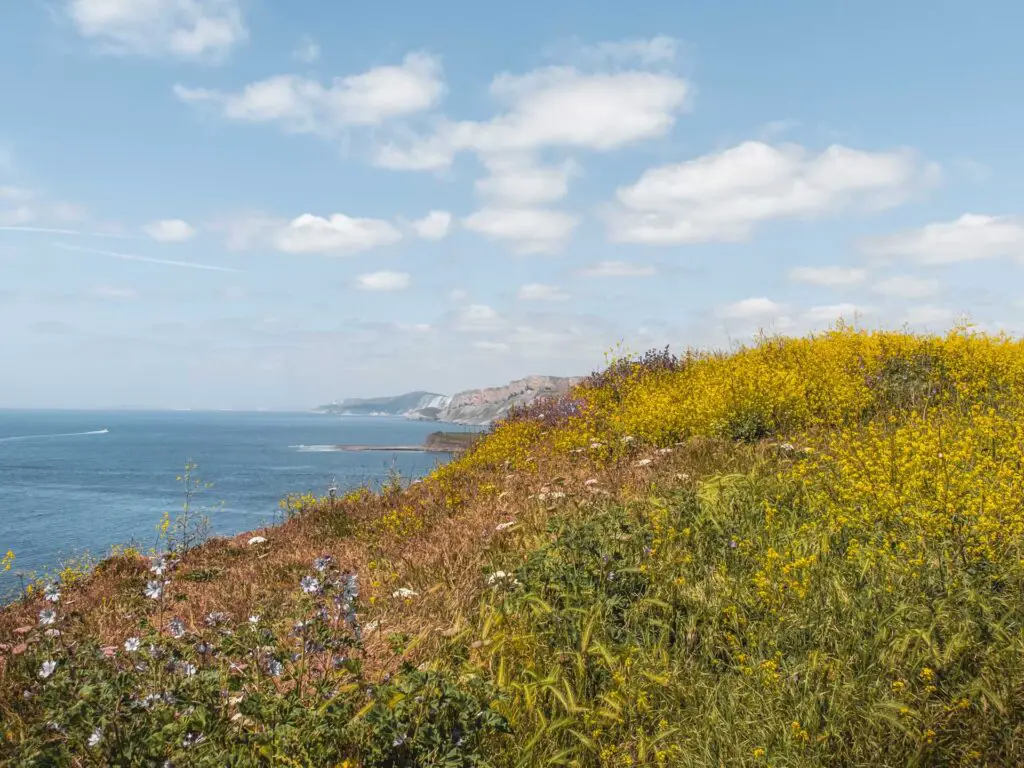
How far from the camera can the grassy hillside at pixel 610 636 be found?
3480 millimetres

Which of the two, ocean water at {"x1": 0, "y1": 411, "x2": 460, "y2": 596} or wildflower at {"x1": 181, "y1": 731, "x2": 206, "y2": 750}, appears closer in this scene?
wildflower at {"x1": 181, "y1": 731, "x2": 206, "y2": 750}

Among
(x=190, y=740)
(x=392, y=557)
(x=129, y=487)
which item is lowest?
(x=129, y=487)

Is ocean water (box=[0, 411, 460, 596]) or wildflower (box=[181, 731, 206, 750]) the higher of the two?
wildflower (box=[181, 731, 206, 750])

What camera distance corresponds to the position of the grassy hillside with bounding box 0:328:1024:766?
3480mm

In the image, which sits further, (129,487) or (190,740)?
(129,487)

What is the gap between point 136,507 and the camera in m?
50.3

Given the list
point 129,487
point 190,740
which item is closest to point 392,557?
point 190,740

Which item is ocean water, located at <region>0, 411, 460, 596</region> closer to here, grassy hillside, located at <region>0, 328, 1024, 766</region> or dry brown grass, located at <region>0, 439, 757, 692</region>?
dry brown grass, located at <region>0, 439, 757, 692</region>

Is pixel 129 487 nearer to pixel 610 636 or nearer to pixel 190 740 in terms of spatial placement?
pixel 610 636

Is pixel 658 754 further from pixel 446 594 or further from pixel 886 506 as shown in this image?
pixel 886 506

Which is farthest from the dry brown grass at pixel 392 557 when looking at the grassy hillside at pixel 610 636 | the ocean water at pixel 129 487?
the ocean water at pixel 129 487

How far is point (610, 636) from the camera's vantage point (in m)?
4.96

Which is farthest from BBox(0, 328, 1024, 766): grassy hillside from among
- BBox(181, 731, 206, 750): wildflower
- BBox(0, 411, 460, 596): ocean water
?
BBox(0, 411, 460, 596): ocean water

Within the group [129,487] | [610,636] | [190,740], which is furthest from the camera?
[129,487]
